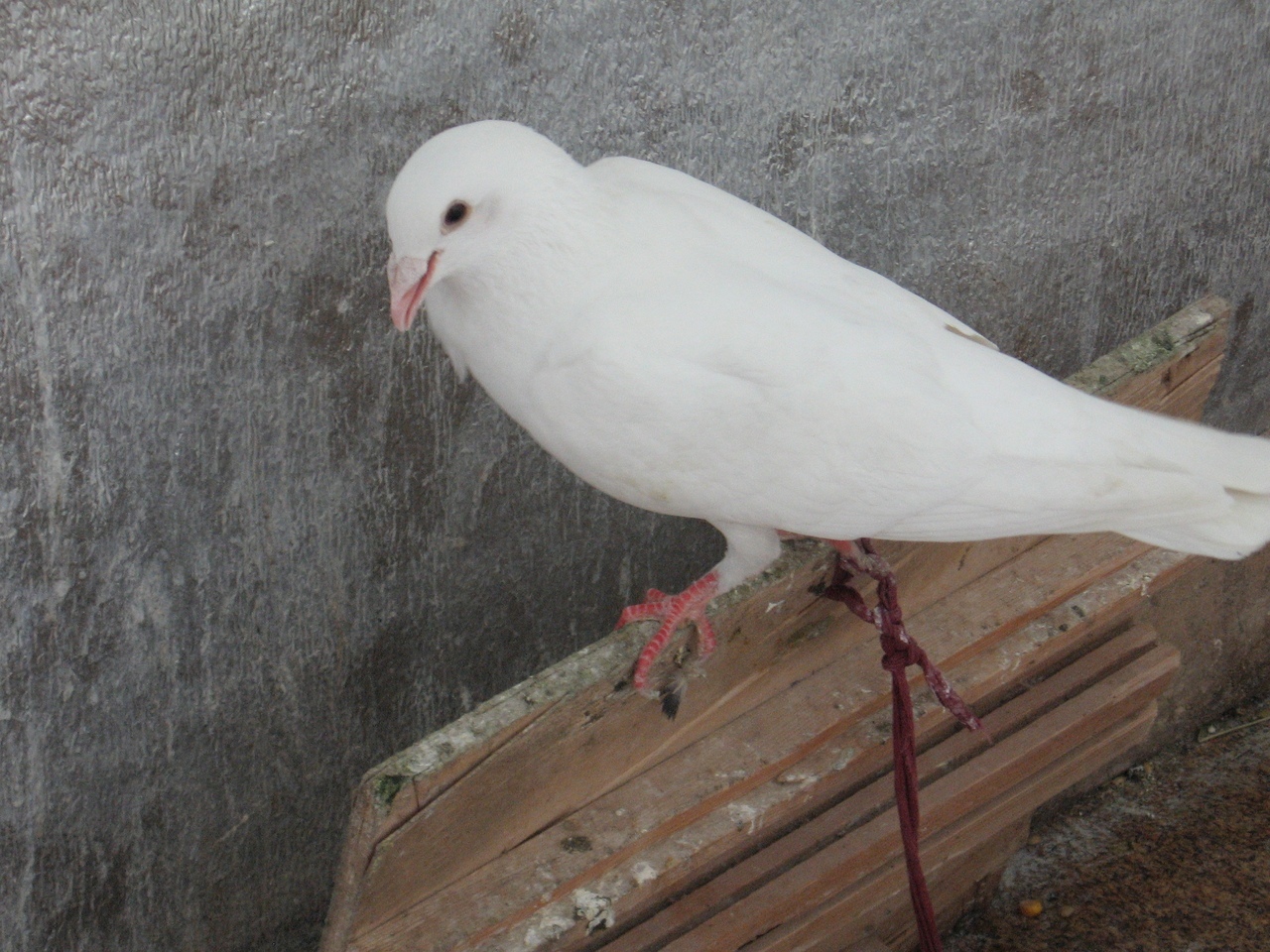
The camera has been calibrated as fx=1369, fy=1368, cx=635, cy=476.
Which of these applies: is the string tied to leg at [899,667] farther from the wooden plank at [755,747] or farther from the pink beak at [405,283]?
the pink beak at [405,283]

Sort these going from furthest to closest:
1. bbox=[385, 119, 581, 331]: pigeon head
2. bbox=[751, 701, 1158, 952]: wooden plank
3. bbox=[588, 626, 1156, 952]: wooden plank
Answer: bbox=[751, 701, 1158, 952]: wooden plank < bbox=[588, 626, 1156, 952]: wooden plank < bbox=[385, 119, 581, 331]: pigeon head

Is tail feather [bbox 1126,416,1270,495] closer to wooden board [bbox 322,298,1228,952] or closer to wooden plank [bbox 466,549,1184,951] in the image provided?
wooden board [bbox 322,298,1228,952]

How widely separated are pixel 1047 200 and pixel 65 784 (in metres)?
1.94

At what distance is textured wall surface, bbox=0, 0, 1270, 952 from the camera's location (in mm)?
1700

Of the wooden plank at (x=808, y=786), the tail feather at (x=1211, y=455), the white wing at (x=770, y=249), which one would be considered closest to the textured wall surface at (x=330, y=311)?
the white wing at (x=770, y=249)

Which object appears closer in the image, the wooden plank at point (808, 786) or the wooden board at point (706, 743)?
the wooden board at point (706, 743)

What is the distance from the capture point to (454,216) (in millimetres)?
1396

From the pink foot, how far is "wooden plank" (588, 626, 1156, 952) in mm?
315

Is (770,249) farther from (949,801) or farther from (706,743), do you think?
(949,801)

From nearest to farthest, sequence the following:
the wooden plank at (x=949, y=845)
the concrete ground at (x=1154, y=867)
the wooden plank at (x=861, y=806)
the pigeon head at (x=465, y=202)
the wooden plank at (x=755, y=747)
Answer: the pigeon head at (x=465, y=202), the wooden plank at (x=755, y=747), the wooden plank at (x=861, y=806), the wooden plank at (x=949, y=845), the concrete ground at (x=1154, y=867)

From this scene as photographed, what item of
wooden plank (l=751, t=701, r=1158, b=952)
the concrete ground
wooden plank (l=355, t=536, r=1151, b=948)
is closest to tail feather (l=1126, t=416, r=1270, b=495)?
wooden plank (l=355, t=536, r=1151, b=948)

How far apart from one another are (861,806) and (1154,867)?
1432mm

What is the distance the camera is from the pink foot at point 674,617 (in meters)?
1.53

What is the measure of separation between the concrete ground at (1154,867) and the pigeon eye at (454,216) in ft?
6.60
